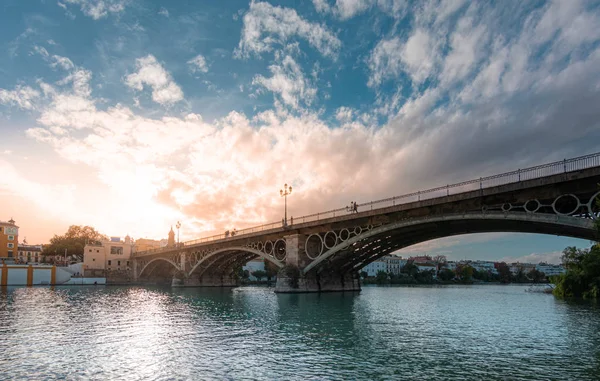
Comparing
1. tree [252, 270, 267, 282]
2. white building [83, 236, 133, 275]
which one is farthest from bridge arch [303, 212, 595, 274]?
white building [83, 236, 133, 275]

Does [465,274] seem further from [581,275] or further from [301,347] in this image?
[301,347]

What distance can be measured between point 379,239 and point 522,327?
2487cm

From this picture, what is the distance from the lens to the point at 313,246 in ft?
179

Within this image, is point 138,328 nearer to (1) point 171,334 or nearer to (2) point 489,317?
(1) point 171,334

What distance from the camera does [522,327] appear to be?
24859 millimetres

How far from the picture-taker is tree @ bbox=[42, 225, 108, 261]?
126 metres

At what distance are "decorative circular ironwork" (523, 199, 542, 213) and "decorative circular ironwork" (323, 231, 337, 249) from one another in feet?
77.9

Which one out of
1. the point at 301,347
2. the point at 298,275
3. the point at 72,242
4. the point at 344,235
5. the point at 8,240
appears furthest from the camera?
the point at 72,242

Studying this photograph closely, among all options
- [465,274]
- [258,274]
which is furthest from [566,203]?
[465,274]

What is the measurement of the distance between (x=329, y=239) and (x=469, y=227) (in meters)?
17.6

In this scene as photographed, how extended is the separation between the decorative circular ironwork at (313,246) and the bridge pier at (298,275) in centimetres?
70

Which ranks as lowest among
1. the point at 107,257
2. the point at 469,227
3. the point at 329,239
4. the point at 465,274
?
the point at 465,274

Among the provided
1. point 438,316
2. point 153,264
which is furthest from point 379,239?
point 153,264

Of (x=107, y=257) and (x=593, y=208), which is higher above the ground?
(x=593, y=208)
